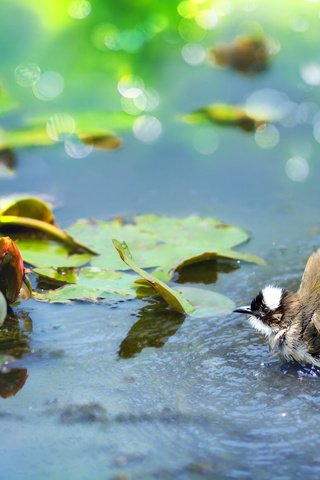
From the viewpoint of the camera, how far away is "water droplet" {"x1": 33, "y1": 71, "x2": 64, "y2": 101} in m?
Answer: 6.01

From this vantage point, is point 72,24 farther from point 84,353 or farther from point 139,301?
point 84,353

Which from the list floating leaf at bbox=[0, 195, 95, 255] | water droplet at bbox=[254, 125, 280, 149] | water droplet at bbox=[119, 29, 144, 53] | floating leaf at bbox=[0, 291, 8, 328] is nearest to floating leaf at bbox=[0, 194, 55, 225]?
floating leaf at bbox=[0, 195, 95, 255]

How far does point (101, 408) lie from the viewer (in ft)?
10.6

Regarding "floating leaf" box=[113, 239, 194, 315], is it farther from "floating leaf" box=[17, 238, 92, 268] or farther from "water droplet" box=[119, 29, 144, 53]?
"water droplet" box=[119, 29, 144, 53]

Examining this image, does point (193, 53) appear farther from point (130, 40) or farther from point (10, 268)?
point (10, 268)

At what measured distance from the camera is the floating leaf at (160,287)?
381 cm

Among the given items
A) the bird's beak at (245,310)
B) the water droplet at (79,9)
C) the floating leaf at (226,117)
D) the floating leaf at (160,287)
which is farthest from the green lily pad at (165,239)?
the water droplet at (79,9)

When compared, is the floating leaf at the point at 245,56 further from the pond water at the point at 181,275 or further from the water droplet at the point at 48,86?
the water droplet at the point at 48,86

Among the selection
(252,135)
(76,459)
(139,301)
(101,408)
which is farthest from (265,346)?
(252,135)

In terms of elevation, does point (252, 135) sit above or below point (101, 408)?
above

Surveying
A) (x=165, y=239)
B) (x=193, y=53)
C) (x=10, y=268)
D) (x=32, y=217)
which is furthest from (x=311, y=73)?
(x=10, y=268)

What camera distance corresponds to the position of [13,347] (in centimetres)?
367

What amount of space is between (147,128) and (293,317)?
2.24 metres

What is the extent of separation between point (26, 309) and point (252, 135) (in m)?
2.32
